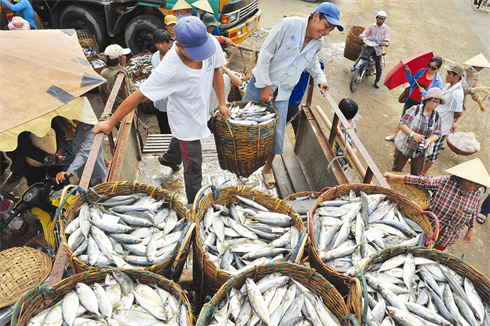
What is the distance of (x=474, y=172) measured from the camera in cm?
325

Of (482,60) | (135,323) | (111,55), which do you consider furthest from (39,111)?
(482,60)

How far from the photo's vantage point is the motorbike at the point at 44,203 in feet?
12.7

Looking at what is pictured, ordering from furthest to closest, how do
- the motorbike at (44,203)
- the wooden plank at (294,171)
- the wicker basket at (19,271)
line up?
the wooden plank at (294,171), the motorbike at (44,203), the wicker basket at (19,271)

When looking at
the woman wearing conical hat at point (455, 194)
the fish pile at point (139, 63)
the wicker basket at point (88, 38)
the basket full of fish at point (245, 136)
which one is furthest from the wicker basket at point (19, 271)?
the wicker basket at point (88, 38)

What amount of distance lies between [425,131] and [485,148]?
14.0ft

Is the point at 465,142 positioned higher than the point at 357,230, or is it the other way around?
the point at 357,230

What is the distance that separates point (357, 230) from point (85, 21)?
973 cm

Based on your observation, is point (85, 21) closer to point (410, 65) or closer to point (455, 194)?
point (410, 65)

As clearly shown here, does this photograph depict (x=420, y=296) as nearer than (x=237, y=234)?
Yes

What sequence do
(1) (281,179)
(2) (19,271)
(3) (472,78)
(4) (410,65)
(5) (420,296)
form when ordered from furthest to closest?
(4) (410,65) → (3) (472,78) → (1) (281,179) → (2) (19,271) → (5) (420,296)

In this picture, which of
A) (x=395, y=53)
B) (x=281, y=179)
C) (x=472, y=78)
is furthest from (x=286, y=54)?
(x=395, y=53)

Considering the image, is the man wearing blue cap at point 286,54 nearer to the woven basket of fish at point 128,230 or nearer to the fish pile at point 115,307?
the woven basket of fish at point 128,230

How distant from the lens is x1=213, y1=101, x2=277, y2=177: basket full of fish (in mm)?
3508

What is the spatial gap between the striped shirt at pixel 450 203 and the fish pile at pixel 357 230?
3.79 feet
